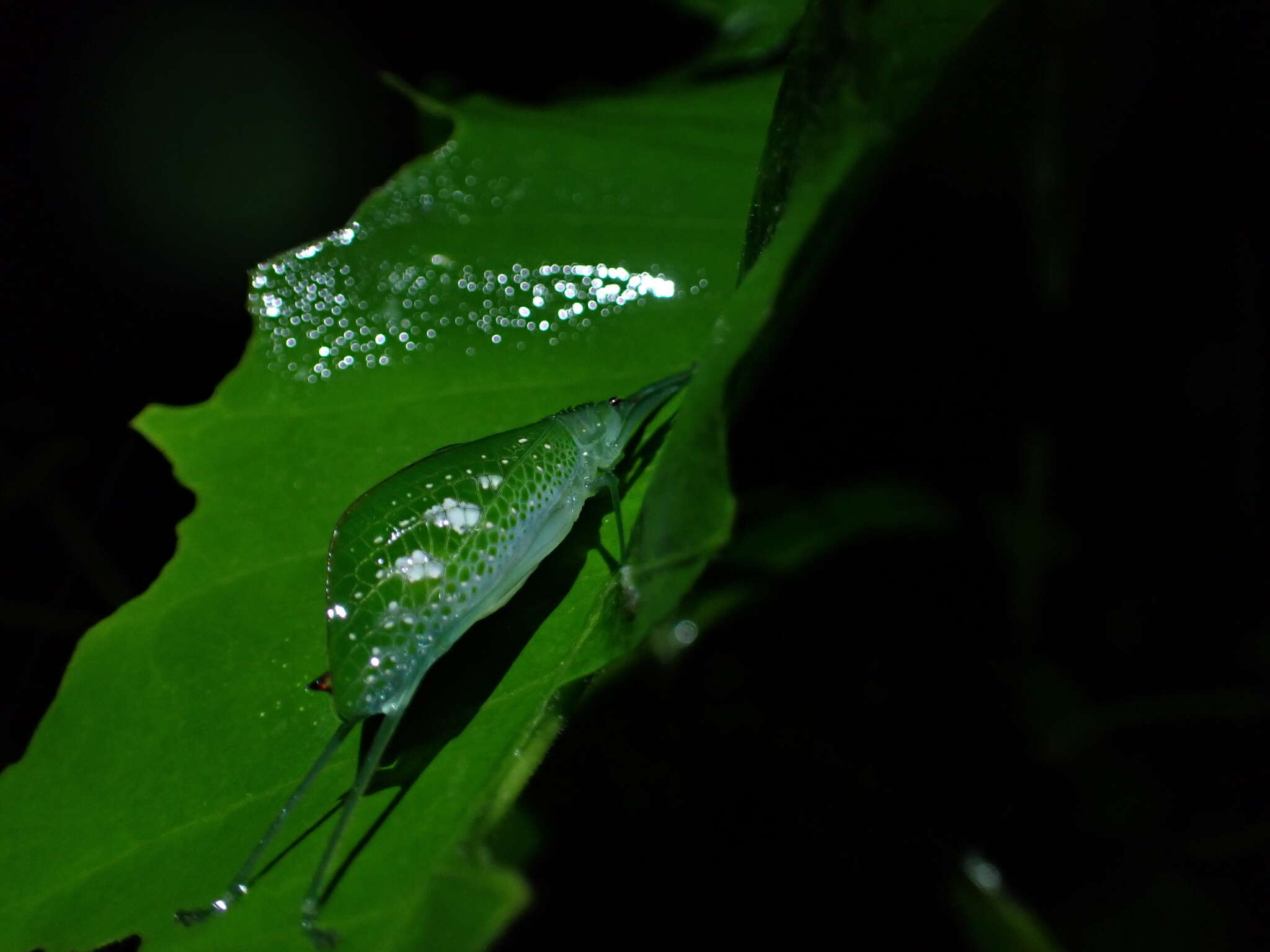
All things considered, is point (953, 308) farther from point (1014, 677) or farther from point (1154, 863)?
point (1154, 863)

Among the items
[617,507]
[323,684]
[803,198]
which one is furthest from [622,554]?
[803,198]

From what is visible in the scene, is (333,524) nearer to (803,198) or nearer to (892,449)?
(803,198)

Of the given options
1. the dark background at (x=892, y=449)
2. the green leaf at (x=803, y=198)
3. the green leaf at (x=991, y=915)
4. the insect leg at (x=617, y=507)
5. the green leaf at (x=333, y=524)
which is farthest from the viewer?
the dark background at (x=892, y=449)

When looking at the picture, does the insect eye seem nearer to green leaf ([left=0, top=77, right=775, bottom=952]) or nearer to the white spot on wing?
green leaf ([left=0, top=77, right=775, bottom=952])

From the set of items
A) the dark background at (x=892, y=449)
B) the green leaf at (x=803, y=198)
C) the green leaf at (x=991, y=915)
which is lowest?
the green leaf at (x=991, y=915)

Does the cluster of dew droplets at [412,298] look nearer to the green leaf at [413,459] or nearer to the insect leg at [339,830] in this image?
the green leaf at [413,459]

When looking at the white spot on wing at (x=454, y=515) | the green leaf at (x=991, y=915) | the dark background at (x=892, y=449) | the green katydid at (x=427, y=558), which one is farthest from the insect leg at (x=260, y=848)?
the green leaf at (x=991, y=915)

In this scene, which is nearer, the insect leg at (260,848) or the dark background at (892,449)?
the insect leg at (260,848)
